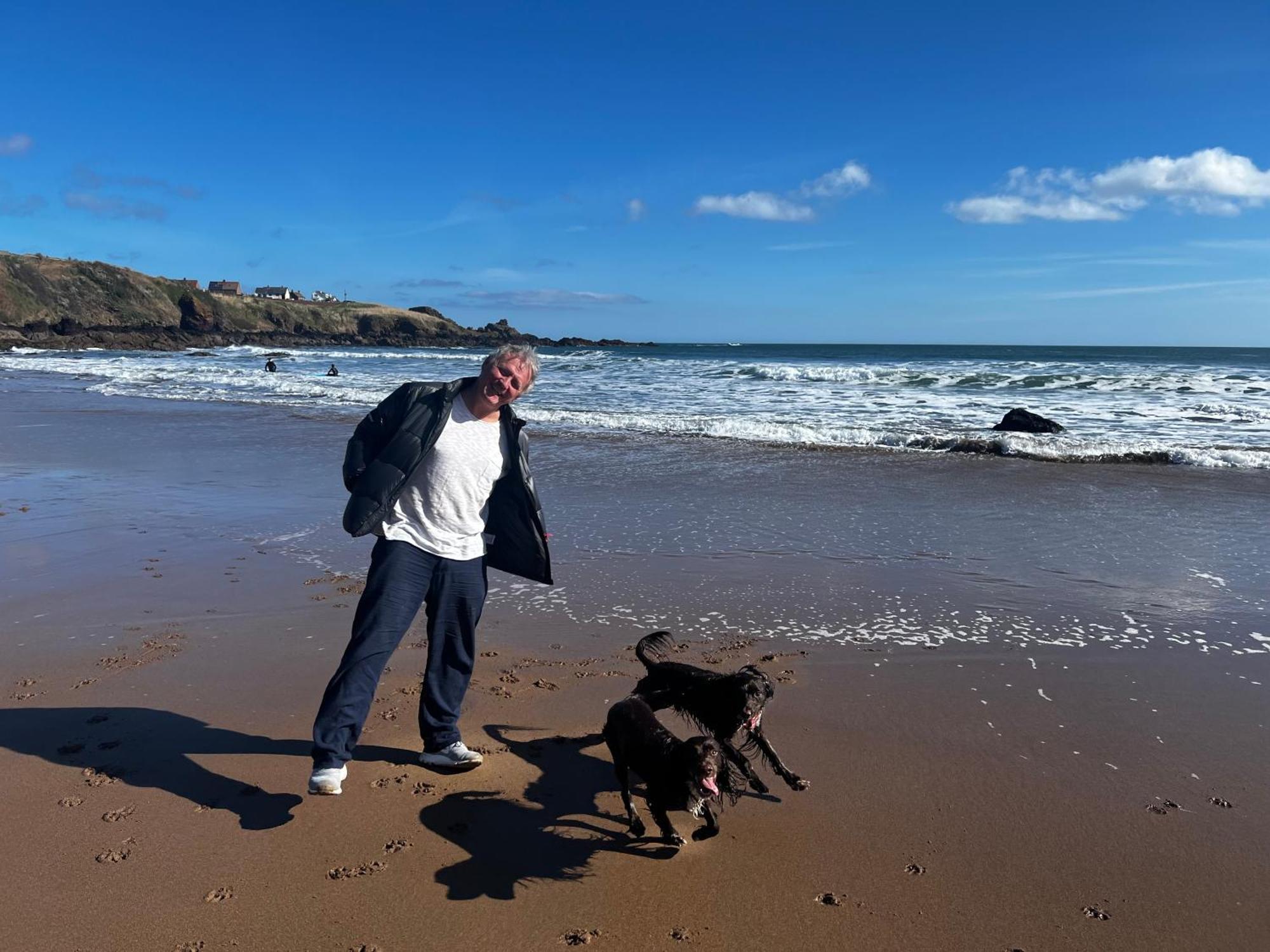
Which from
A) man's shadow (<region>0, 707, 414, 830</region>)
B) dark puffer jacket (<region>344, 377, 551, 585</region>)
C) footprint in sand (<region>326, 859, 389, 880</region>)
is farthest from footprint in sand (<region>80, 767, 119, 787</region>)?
dark puffer jacket (<region>344, 377, 551, 585</region>)

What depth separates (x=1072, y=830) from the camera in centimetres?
311

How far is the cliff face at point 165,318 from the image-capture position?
7656cm

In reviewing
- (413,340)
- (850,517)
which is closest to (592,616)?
(850,517)

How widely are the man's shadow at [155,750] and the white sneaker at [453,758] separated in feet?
0.49

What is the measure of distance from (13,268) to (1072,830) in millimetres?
120606

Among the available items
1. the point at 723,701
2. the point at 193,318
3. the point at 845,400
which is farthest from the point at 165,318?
the point at 723,701

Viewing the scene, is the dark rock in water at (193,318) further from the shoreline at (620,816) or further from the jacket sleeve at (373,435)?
the jacket sleeve at (373,435)

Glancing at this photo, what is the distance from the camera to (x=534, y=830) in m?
3.19

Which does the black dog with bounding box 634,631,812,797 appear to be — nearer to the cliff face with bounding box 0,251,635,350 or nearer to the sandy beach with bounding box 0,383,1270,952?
the sandy beach with bounding box 0,383,1270,952

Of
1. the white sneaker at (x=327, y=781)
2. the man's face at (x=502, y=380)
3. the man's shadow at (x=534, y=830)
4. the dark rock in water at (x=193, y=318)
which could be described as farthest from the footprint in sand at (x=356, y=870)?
the dark rock in water at (x=193, y=318)

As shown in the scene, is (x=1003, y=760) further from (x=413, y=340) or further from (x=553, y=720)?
(x=413, y=340)

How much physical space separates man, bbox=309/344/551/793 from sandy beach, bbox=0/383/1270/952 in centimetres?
30

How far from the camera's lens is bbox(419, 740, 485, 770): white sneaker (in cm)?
358

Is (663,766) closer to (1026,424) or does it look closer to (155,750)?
(155,750)
